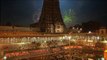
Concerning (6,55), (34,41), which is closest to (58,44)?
(34,41)

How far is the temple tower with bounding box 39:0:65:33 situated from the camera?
38094 mm

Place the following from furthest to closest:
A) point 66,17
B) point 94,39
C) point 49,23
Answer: point 66,17, point 49,23, point 94,39

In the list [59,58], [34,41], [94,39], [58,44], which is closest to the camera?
[59,58]

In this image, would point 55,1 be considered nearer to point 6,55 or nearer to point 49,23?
point 49,23

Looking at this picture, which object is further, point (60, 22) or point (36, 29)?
point (60, 22)

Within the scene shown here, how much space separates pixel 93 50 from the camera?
1101 inches

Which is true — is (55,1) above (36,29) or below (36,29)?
above

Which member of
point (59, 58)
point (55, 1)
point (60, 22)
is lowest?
point (59, 58)

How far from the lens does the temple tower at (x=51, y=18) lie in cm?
3809

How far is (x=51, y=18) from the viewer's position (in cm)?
3859

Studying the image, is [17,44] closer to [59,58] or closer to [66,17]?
[59,58]

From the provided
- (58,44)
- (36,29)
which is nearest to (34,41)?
(58,44)

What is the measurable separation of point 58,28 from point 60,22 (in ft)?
4.01

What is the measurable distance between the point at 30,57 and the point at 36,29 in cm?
1246
